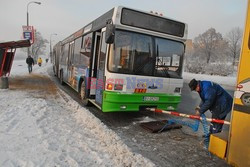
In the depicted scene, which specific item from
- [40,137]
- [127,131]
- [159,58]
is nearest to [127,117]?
[127,131]

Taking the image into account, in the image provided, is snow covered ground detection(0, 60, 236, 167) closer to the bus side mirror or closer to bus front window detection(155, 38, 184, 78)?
the bus side mirror

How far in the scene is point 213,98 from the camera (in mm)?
4840

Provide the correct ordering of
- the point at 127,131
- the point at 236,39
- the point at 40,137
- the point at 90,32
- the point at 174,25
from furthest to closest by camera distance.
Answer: the point at 236,39
the point at 90,32
the point at 174,25
the point at 127,131
the point at 40,137

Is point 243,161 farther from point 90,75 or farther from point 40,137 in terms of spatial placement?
point 90,75

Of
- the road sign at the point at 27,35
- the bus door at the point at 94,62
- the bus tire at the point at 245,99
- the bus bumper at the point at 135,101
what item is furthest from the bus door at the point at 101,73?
the road sign at the point at 27,35

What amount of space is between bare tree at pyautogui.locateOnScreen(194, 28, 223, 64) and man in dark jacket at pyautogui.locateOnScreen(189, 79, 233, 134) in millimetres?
58455

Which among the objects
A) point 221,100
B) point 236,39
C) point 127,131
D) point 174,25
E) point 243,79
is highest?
point 236,39

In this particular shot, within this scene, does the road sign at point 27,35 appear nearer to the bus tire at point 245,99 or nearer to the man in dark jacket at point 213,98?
the man in dark jacket at point 213,98

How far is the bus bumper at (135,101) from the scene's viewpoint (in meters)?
6.09

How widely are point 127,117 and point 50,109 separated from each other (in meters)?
2.55

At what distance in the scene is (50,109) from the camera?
24.2 ft

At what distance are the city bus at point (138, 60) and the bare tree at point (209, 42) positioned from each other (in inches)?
2238

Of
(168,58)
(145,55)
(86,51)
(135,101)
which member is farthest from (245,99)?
(86,51)

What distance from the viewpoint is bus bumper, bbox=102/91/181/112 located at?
6094mm
